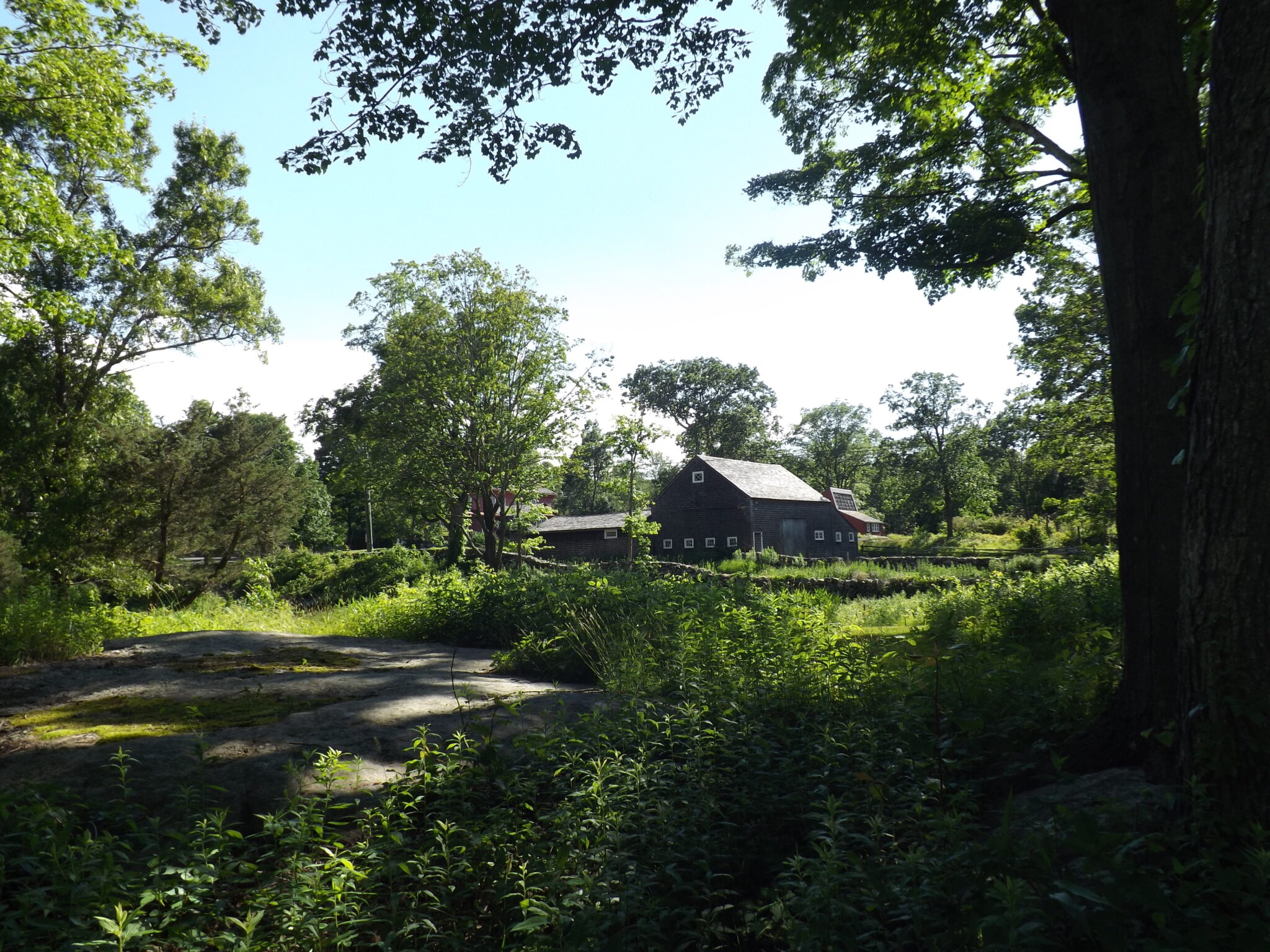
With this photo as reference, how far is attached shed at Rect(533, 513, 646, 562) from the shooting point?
39.3 meters

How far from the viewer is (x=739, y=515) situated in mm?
37812

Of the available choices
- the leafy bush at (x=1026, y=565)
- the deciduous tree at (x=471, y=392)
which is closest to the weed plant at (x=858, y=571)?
the leafy bush at (x=1026, y=565)

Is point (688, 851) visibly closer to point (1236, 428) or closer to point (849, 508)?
point (1236, 428)

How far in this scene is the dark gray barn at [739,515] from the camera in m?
37.9

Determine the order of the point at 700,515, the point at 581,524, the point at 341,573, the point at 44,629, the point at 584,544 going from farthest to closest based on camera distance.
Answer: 1. the point at 581,524
2. the point at 584,544
3. the point at 700,515
4. the point at 341,573
5. the point at 44,629

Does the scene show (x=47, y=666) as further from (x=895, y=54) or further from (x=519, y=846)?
(x=895, y=54)

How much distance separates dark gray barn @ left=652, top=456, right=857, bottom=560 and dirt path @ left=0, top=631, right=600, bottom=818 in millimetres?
30051

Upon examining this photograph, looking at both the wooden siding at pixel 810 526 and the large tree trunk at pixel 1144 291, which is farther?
the wooden siding at pixel 810 526

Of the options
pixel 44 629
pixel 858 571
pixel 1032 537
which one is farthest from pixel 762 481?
pixel 44 629

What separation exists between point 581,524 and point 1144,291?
126ft

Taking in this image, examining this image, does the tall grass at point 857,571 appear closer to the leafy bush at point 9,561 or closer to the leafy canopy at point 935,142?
the leafy canopy at point 935,142

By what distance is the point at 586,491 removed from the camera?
74312mm

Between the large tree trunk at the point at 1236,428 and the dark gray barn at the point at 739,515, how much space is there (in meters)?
33.9

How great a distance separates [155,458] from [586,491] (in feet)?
190
